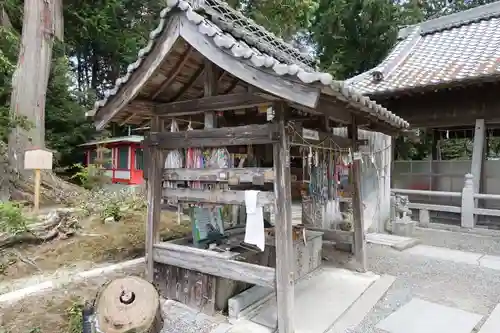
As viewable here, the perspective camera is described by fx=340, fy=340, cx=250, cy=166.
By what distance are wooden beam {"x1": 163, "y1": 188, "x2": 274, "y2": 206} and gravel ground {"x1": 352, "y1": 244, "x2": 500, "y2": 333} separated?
5.66ft

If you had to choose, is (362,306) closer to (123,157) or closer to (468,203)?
(468,203)

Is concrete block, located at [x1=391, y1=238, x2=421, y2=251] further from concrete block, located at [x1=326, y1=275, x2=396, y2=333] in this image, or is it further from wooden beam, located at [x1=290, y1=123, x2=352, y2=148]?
wooden beam, located at [x1=290, y1=123, x2=352, y2=148]

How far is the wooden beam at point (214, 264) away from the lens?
Answer: 11.5 ft

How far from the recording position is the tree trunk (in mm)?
10438

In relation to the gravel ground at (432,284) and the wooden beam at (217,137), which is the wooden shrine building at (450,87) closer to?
the gravel ground at (432,284)

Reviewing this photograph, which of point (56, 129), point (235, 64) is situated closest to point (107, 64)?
point (56, 129)

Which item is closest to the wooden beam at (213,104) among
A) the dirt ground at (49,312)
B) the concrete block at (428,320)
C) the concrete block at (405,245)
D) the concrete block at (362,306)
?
the dirt ground at (49,312)

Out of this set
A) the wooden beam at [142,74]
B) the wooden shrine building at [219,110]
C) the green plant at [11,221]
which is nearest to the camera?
the wooden shrine building at [219,110]

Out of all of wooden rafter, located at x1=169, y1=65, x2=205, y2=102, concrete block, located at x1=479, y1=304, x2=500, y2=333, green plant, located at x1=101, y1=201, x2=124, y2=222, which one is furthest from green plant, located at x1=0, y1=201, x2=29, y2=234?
concrete block, located at x1=479, y1=304, x2=500, y2=333

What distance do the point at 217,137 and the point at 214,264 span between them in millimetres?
1441

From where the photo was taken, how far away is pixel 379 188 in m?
8.00

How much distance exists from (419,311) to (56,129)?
59.7 feet

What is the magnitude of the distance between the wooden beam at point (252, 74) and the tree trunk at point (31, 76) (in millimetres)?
9090

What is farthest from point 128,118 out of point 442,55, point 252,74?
point 442,55
